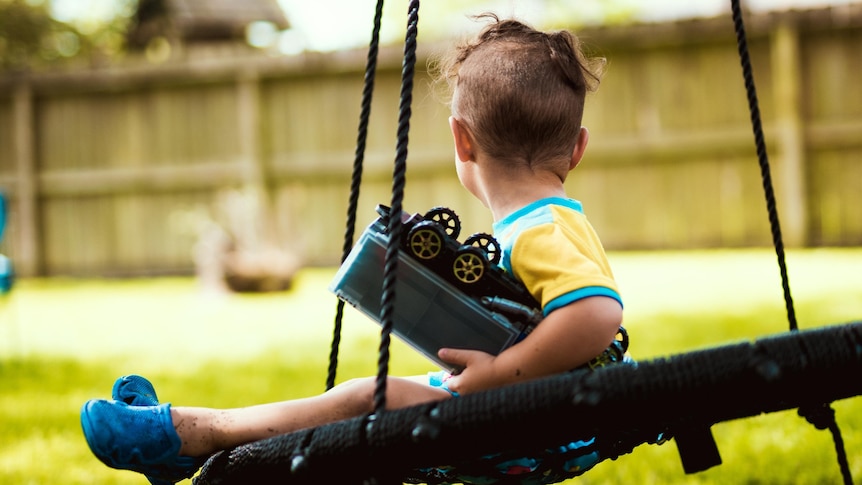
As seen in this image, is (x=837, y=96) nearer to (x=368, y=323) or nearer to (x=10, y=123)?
(x=368, y=323)

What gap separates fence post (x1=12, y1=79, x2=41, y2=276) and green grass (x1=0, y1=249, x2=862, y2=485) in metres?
1.16

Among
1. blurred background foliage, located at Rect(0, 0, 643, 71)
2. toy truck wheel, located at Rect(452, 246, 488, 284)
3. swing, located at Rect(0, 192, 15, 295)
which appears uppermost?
blurred background foliage, located at Rect(0, 0, 643, 71)

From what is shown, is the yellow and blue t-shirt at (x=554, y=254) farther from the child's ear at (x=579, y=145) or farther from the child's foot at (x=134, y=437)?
the child's foot at (x=134, y=437)

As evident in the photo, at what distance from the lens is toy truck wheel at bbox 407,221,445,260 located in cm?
130

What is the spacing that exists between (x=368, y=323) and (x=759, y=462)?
3332 millimetres

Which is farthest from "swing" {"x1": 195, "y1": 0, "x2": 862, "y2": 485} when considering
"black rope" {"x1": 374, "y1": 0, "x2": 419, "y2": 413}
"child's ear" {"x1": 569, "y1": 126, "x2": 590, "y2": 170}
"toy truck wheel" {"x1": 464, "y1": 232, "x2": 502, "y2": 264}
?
"child's ear" {"x1": 569, "y1": 126, "x2": 590, "y2": 170}

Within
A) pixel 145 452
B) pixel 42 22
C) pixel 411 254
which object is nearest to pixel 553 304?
pixel 411 254

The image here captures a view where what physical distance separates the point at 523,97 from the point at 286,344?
3.50 m

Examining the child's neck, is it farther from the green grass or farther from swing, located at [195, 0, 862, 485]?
the green grass

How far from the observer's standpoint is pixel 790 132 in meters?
7.36

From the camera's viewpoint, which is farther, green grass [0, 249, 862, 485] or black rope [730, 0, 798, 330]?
green grass [0, 249, 862, 485]

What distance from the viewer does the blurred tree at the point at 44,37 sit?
62.6 feet

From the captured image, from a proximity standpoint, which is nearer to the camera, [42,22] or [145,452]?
[145,452]

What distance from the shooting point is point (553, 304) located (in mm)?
1275
